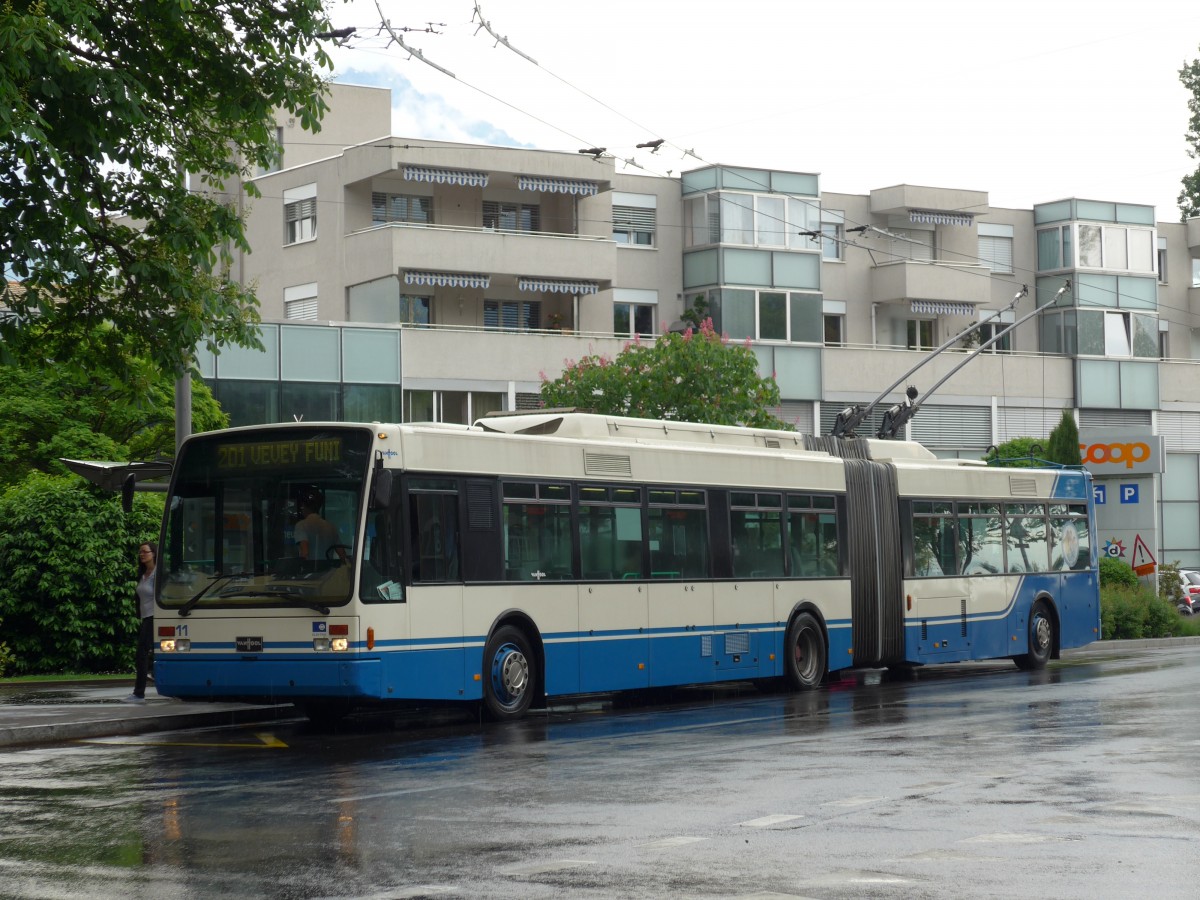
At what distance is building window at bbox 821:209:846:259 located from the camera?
182 ft

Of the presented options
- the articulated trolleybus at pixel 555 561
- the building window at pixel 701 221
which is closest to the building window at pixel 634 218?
the building window at pixel 701 221

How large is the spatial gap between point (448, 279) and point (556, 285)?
329 cm

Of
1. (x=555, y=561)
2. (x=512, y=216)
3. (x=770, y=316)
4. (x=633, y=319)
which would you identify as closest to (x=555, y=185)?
(x=512, y=216)

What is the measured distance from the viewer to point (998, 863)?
8.77m

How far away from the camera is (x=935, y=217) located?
5666 centimetres

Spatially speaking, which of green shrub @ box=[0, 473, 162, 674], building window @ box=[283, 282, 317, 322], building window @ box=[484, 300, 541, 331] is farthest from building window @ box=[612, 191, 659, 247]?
green shrub @ box=[0, 473, 162, 674]

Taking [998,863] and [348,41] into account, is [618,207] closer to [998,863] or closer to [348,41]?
[348,41]

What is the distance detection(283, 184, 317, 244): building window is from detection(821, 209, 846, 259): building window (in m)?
15.4

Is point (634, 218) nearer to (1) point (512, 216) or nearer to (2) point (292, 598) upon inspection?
(1) point (512, 216)

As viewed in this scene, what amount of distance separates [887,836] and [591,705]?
11.4m

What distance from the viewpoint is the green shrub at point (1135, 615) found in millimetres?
37375

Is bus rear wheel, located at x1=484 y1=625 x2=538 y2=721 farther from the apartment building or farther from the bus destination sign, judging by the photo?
the apartment building

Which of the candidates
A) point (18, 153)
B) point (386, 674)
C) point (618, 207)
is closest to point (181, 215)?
point (18, 153)

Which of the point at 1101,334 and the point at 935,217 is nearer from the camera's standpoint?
the point at 935,217
